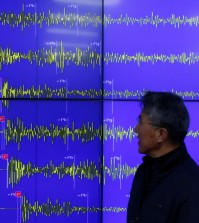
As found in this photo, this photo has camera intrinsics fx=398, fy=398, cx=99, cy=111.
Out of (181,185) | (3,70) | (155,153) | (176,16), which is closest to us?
(181,185)

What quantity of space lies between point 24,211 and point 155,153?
4.72 feet

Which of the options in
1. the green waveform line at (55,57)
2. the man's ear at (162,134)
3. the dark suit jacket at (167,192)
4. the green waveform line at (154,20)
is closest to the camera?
the dark suit jacket at (167,192)

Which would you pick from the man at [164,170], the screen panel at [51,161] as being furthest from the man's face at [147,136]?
the screen panel at [51,161]

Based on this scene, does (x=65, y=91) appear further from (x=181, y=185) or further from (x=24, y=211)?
(x=181, y=185)

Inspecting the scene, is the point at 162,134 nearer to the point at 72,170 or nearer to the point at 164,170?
the point at 164,170

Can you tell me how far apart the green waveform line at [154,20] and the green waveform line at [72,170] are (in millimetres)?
923

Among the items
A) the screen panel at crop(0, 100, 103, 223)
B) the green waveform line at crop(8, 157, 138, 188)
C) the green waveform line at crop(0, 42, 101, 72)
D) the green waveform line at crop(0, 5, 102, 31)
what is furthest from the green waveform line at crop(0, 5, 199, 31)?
the green waveform line at crop(8, 157, 138, 188)

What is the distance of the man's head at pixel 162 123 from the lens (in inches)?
53.5

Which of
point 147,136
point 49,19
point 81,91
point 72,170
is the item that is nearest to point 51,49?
point 49,19

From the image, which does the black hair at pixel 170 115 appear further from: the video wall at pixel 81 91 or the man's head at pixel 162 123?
the video wall at pixel 81 91

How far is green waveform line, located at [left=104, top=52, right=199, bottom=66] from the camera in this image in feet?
8.64

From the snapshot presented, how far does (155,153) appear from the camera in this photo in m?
1.41

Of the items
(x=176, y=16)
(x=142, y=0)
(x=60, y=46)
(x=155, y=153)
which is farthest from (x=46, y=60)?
(x=155, y=153)

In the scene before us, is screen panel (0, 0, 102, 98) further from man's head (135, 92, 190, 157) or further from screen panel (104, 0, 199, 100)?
man's head (135, 92, 190, 157)
